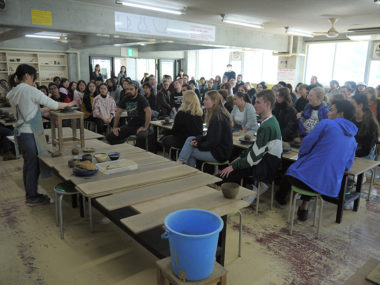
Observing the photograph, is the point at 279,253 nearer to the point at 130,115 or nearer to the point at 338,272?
the point at 338,272

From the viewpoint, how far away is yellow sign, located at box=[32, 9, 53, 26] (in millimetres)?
4773

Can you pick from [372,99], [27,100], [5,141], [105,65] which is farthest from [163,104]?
[105,65]

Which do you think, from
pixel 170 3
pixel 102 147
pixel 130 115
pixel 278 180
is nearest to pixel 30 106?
pixel 102 147

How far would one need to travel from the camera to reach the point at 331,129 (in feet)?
8.66

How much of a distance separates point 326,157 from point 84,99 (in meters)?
4.93

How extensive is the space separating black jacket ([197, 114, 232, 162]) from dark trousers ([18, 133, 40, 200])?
1.79 meters

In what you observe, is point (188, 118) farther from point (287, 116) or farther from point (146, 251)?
point (146, 251)

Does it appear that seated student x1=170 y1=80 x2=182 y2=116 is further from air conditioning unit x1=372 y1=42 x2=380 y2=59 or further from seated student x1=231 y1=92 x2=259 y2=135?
air conditioning unit x1=372 y1=42 x2=380 y2=59

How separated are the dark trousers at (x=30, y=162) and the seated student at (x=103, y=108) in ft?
8.90

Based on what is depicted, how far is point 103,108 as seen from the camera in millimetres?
5828

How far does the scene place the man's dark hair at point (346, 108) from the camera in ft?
8.95

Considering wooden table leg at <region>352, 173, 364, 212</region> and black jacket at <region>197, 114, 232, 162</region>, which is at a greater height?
black jacket at <region>197, 114, 232, 162</region>

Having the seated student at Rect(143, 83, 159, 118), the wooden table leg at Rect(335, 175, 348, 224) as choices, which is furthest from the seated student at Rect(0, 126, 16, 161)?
the wooden table leg at Rect(335, 175, 348, 224)

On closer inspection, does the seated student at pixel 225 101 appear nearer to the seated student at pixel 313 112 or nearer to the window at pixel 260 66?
the seated student at pixel 313 112
